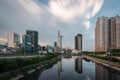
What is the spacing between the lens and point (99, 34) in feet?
439

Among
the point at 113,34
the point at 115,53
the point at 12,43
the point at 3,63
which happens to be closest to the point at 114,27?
the point at 113,34

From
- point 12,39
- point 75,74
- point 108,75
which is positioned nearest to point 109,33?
point 12,39

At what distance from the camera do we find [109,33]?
406 ft

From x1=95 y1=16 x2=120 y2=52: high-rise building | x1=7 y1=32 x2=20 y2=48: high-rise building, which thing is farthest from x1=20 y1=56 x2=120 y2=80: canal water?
x1=7 y1=32 x2=20 y2=48: high-rise building

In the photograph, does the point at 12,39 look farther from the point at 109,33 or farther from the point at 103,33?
the point at 109,33

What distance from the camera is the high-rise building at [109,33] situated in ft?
371

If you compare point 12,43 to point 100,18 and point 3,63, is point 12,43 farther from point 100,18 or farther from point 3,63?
point 3,63

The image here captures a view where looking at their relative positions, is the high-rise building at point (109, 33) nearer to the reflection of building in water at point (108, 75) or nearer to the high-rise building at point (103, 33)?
the high-rise building at point (103, 33)

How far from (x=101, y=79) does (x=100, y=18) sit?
11554 centimetres

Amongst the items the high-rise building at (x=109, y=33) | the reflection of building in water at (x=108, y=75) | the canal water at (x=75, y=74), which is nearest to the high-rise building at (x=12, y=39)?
the high-rise building at (x=109, y=33)

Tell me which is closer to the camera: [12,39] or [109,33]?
[109,33]

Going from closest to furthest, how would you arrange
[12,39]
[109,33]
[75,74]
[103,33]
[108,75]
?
[108,75]
[75,74]
[109,33]
[103,33]
[12,39]

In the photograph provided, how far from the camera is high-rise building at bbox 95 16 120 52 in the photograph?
113 metres

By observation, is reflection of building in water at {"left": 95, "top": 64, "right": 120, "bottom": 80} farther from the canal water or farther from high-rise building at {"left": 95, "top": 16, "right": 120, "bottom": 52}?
high-rise building at {"left": 95, "top": 16, "right": 120, "bottom": 52}
